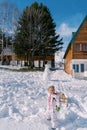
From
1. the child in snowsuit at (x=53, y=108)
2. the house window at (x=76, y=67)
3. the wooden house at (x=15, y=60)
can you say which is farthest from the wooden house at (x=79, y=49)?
the wooden house at (x=15, y=60)

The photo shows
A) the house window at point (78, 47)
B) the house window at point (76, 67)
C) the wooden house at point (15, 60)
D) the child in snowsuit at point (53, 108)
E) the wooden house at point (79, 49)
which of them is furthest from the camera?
the wooden house at point (15, 60)

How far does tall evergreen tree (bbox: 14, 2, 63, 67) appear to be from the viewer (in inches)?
1740

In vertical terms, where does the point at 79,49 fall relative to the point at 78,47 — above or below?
below

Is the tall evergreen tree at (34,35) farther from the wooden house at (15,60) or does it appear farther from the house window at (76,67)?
the house window at (76,67)

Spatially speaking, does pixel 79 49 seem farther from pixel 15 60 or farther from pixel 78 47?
pixel 15 60

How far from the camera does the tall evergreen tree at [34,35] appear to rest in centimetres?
4419

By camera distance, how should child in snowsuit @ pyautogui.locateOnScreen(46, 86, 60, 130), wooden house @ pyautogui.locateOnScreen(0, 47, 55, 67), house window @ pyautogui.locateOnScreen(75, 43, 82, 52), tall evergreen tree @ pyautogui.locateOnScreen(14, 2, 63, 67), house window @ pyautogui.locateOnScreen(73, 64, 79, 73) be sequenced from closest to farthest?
child in snowsuit @ pyautogui.locateOnScreen(46, 86, 60, 130)
house window @ pyautogui.locateOnScreen(73, 64, 79, 73)
house window @ pyautogui.locateOnScreen(75, 43, 82, 52)
tall evergreen tree @ pyautogui.locateOnScreen(14, 2, 63, 67)
wooden house @ pyautogui.locateOnScreen(0, 47, 55, 67)

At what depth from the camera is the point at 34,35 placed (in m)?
44.4

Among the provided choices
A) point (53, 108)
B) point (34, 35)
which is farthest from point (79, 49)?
point (53, 108)

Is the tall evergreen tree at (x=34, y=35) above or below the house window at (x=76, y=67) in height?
above

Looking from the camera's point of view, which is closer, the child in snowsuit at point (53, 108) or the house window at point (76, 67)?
the child in snowsuit at point (53, 108)

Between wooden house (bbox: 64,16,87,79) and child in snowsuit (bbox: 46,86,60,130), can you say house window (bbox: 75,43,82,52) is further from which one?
child in snowsuit (bbox: 46,86,60,130)

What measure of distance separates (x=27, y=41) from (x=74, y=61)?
15934 mm

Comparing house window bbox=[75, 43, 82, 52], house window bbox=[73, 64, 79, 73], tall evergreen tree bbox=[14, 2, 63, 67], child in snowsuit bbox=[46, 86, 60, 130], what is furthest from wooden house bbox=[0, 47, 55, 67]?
child in snowsuit bbox=[46, 86, 60, 130]
